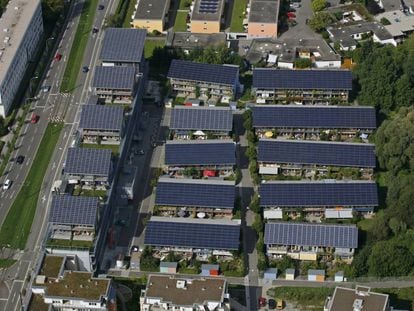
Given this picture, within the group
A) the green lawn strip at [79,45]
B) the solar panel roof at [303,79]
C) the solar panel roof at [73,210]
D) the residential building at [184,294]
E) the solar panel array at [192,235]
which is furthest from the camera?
the green lawn strip at [79,45]

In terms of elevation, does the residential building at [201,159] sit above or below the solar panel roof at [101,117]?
below

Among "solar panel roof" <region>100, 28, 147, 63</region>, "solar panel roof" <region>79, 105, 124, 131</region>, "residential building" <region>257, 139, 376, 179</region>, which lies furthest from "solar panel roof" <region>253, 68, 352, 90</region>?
"solar panel roof" <region>79, 105, 124, 131</region>

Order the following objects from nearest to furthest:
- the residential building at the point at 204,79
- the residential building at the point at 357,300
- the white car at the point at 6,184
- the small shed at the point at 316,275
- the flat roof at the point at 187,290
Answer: the residential building at the point at 357,300, the flat roof at the point at 187,290, the small shed at the point at 316,275, the white car at the point at 6,184, the residential building at the point at 204,79

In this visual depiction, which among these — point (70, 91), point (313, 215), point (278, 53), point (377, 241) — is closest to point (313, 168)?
point (313, 215)

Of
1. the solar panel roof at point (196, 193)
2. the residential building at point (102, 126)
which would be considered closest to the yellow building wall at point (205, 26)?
the residential building at point (102, 126)

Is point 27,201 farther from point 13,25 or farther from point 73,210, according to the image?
point 13,25

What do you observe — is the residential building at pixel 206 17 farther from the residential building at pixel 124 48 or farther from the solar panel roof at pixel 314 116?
the solar panel roof at pixel 314 116

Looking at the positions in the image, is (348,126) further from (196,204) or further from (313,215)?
(196,204)
